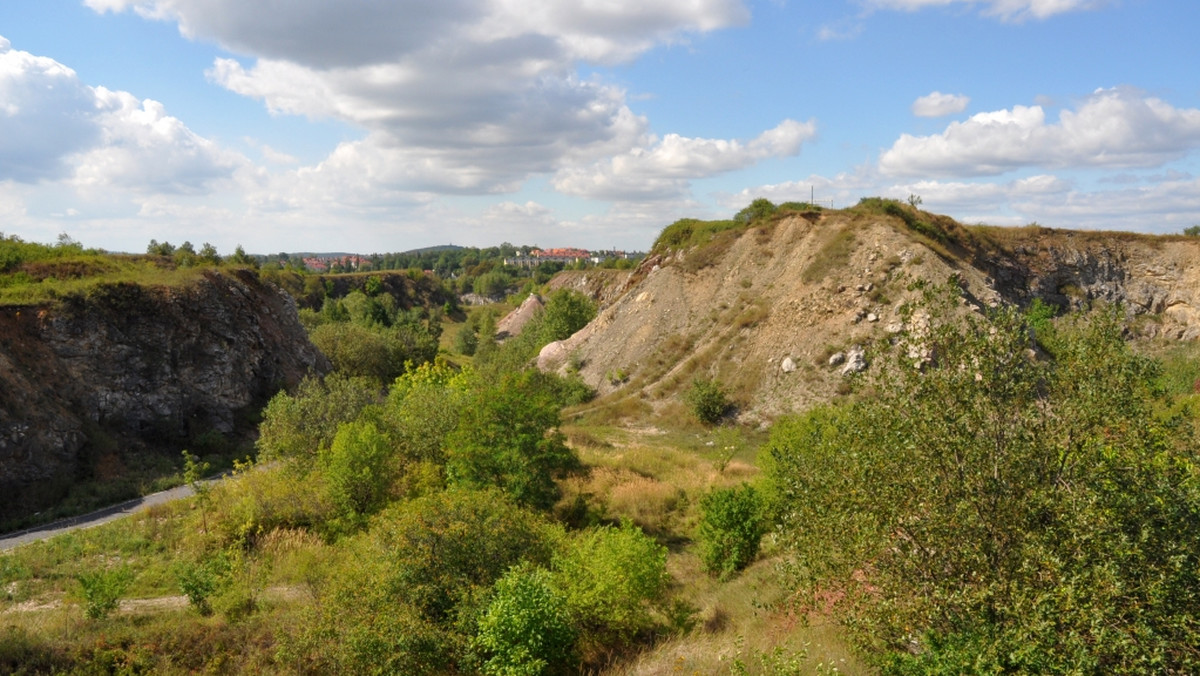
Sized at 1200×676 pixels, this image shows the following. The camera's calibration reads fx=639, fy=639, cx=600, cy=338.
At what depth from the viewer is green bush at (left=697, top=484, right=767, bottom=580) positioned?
16094 millimetres

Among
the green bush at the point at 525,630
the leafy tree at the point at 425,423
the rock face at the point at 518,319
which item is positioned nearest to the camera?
the green bush at the point at 525,630

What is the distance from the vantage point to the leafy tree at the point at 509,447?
18.6 meters

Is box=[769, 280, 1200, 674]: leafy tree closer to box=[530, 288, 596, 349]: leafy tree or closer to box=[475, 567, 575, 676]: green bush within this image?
box=[475, 567, 575, 676]: green bush

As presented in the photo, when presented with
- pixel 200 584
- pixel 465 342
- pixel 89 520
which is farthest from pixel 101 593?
pixel 465 342

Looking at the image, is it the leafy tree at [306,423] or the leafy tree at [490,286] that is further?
the leafy tree at [490,286]

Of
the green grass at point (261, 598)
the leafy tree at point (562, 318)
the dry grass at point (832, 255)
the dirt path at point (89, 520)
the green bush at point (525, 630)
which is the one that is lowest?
the dirt path at point (89, 520)

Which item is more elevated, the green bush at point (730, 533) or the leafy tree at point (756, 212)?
the leafy tree at point (756, 212)

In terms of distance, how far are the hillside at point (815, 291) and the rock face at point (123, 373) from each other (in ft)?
64.5

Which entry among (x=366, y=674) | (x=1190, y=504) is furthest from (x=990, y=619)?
(x=366, y=674)

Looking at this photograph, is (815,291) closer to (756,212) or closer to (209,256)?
(756,212)

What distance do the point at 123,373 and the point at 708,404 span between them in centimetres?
2738

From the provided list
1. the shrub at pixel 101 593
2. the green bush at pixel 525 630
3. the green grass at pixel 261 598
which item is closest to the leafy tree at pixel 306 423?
the green grass at pixel 261 598

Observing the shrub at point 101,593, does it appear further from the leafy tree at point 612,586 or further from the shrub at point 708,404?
the shrub at point 708,404

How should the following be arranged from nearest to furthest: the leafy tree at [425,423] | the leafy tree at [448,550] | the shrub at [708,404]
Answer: the leafy tree at [448,550]
the leafy tree at [425,423]
the shrub at [708,404]
